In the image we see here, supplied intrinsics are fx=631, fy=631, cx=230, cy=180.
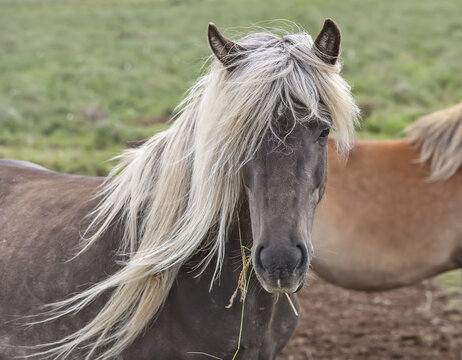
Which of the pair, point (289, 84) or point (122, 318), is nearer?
point (289, 84)

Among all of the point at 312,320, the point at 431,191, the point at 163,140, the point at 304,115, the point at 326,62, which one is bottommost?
the point at 312,320

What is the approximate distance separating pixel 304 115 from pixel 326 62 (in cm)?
23

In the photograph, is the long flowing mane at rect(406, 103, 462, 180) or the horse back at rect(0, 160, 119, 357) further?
the long flowing mane at rect(406, 103, 462, 180)

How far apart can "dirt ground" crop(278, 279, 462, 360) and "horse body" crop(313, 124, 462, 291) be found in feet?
1.93

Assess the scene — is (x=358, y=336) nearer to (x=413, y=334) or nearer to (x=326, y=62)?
(x=413, y=334)

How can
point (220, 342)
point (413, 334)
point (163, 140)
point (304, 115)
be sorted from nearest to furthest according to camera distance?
point (304, 115) < point (220, 342) < point (163, 140) < point (413, 334)

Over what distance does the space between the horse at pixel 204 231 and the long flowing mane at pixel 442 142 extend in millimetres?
2086

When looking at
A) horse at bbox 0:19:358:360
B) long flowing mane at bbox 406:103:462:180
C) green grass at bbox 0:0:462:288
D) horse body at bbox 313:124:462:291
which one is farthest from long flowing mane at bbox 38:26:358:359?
green grass at bbox 0:0:462:288

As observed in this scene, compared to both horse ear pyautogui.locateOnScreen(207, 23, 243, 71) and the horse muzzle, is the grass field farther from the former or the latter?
the horse muzzle

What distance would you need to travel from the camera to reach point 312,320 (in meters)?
4.93

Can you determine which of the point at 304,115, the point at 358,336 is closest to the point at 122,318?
the point at 304,115

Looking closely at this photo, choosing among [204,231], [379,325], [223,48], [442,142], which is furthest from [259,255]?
[379,325]

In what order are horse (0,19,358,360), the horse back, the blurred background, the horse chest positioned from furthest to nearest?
the blurred background < the horse back < the horse chest < horse (0,19,358,360)

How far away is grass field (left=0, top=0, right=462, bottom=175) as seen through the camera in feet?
30.4
